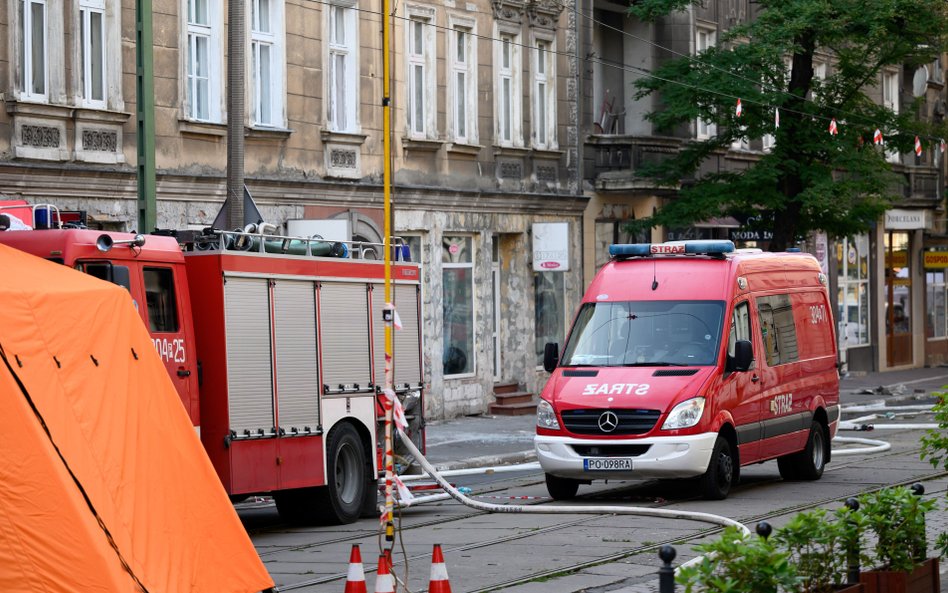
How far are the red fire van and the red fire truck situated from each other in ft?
6.49

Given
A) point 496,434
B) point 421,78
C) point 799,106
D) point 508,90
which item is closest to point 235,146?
point 496,434

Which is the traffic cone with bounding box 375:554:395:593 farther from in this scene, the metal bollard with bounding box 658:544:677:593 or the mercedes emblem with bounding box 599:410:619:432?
the mercedes emblem with bounding box 599:410:619:432

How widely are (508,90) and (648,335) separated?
15761 millimetres

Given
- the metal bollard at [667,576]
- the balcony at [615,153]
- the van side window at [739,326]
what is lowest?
the metal bollard at [667,576]

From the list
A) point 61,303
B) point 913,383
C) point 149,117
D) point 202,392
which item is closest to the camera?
point 61,303

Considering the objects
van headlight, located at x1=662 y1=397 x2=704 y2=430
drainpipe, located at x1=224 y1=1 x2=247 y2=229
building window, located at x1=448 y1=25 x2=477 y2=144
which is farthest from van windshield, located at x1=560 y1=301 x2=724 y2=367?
building window, located at x1=448 y1=25 x2=477 y2=144

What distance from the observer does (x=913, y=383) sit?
43.2 m

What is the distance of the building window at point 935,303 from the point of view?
2056 inches

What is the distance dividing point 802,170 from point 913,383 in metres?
12.8

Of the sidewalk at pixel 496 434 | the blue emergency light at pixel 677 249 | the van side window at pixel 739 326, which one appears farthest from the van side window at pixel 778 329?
the sidewalk at pixel 496 434

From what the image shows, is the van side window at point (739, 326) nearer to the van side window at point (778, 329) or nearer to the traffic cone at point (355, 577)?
the van side window at point (778, 329)

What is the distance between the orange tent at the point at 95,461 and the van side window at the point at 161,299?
2.69 m

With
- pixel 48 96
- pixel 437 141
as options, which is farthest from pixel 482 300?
pixel 48 96

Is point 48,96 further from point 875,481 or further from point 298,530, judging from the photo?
point 875,481
